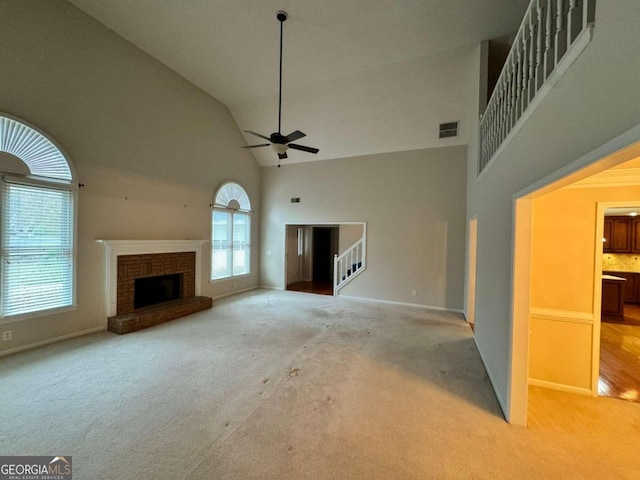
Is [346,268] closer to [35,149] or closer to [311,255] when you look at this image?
[311,255]

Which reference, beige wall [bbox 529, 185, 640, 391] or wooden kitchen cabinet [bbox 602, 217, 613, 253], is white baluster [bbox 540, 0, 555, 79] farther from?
wooden kitchen cabinet [bbox 602, 217, 613, 253]

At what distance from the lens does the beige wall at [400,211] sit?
549 cm

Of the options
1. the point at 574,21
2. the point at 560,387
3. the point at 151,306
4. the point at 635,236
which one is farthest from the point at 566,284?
the point at 151,306

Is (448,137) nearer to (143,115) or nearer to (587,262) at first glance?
(587,262)

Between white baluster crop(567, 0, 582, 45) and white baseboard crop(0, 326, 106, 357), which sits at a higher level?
white baluster crop(567, 0, 582, 45)

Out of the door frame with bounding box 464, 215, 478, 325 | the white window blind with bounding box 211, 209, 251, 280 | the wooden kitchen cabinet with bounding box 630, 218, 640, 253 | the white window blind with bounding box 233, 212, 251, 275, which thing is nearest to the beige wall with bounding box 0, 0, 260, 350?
the white window blind with bounding box 211, 209, 251, 280

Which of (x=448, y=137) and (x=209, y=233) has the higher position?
(x=448, y=137)

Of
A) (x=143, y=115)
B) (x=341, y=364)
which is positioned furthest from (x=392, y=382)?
(x=143, y=115)

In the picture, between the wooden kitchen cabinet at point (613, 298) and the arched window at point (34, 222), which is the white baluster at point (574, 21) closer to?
the arched window at point (34, 222)

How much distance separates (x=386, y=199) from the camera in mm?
6121

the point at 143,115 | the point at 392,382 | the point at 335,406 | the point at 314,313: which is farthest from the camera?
the point at 314,313

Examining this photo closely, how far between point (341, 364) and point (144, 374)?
2.30 meters

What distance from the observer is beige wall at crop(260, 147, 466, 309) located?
18.0 ft

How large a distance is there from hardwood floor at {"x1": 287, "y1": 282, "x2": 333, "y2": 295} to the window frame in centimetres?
161
